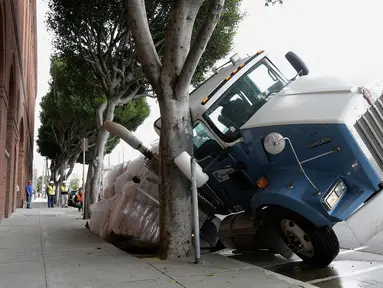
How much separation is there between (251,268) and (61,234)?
5977mm

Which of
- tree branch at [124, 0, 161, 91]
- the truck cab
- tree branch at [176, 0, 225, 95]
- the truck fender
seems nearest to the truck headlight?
the truck cab

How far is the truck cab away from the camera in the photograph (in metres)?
4.93

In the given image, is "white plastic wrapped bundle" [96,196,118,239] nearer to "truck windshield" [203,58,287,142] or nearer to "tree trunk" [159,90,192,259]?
"tree trunk" [159,90,192,259]

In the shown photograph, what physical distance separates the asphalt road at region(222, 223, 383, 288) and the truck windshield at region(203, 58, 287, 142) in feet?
6.84

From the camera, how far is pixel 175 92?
6.11 meters

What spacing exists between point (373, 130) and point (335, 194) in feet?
3.27

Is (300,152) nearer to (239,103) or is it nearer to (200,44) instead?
(239,103)

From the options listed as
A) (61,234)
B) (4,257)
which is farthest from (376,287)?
(61,234)

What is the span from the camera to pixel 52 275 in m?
4.92

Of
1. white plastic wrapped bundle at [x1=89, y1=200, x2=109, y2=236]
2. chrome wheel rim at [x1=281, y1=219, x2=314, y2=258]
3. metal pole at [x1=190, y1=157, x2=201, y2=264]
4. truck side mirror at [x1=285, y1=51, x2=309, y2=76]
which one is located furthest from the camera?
white plastic wrapped bundle at [x1=89, y1=200, x2=109, y2=236]

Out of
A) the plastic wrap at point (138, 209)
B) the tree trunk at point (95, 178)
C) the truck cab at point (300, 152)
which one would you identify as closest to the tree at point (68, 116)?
the tree trunk at point (95, 178)

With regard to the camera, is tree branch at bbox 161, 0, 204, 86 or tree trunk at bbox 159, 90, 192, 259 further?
tree branch at bbox 161, 0, 204, 86

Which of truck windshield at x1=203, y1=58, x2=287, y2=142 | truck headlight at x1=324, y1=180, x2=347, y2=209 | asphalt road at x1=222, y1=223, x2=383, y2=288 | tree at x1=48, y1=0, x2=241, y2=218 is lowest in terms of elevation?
asphalt road at x1=222, y1=223, x2=383, y2=288

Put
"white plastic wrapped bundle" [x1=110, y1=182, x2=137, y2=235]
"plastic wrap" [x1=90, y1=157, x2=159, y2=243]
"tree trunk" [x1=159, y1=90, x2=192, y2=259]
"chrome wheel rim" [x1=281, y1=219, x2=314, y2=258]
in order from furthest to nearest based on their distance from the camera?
"white plastic wrapped bundle" [x1=110, y1=182, x2=137, y2=235] → "plastic wrap" [x1=90, y1=157, x2=159, y2=243] → "tree trunk" [x1=159, y1=90, x2=192, y2=259] → "chrome wheel rim" [x1=281, y1=219, x2=314, y2=258]
